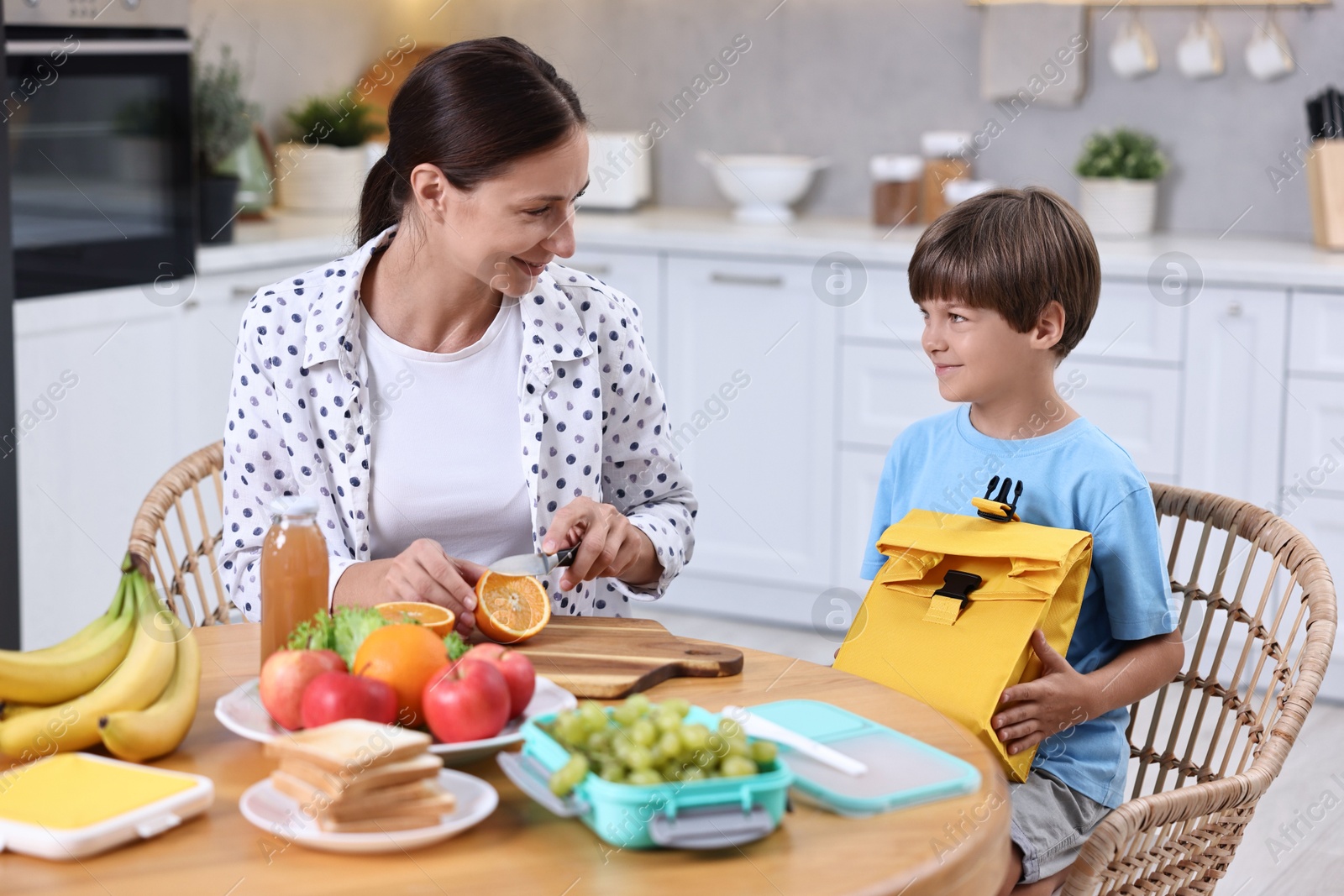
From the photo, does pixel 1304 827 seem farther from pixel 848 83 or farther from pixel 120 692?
pixel 848 83

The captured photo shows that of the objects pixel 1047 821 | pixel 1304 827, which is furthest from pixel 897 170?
pixel 1047 821

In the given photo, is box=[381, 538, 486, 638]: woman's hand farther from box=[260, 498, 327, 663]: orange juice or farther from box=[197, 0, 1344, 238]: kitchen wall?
box=[197, 0, 1344, 238]: kitchen wall

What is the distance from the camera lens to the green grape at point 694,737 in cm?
95

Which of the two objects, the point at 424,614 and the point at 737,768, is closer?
the point at 737,768

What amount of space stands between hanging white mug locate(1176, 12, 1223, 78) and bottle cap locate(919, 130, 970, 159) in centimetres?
55

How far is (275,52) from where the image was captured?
395 cm

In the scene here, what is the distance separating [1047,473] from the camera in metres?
1.56

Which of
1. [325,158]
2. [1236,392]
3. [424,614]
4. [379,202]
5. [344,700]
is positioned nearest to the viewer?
[344,700]

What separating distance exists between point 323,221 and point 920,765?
296 centimetres

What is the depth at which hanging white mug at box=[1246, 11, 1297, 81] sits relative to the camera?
3.39 m

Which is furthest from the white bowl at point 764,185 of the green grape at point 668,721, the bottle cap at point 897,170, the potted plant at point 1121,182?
the green grape at point 668,721

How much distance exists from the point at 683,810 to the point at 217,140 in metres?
2.88

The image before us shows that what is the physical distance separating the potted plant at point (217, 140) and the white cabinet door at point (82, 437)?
309 mm

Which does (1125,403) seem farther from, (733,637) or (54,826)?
(54,826)
